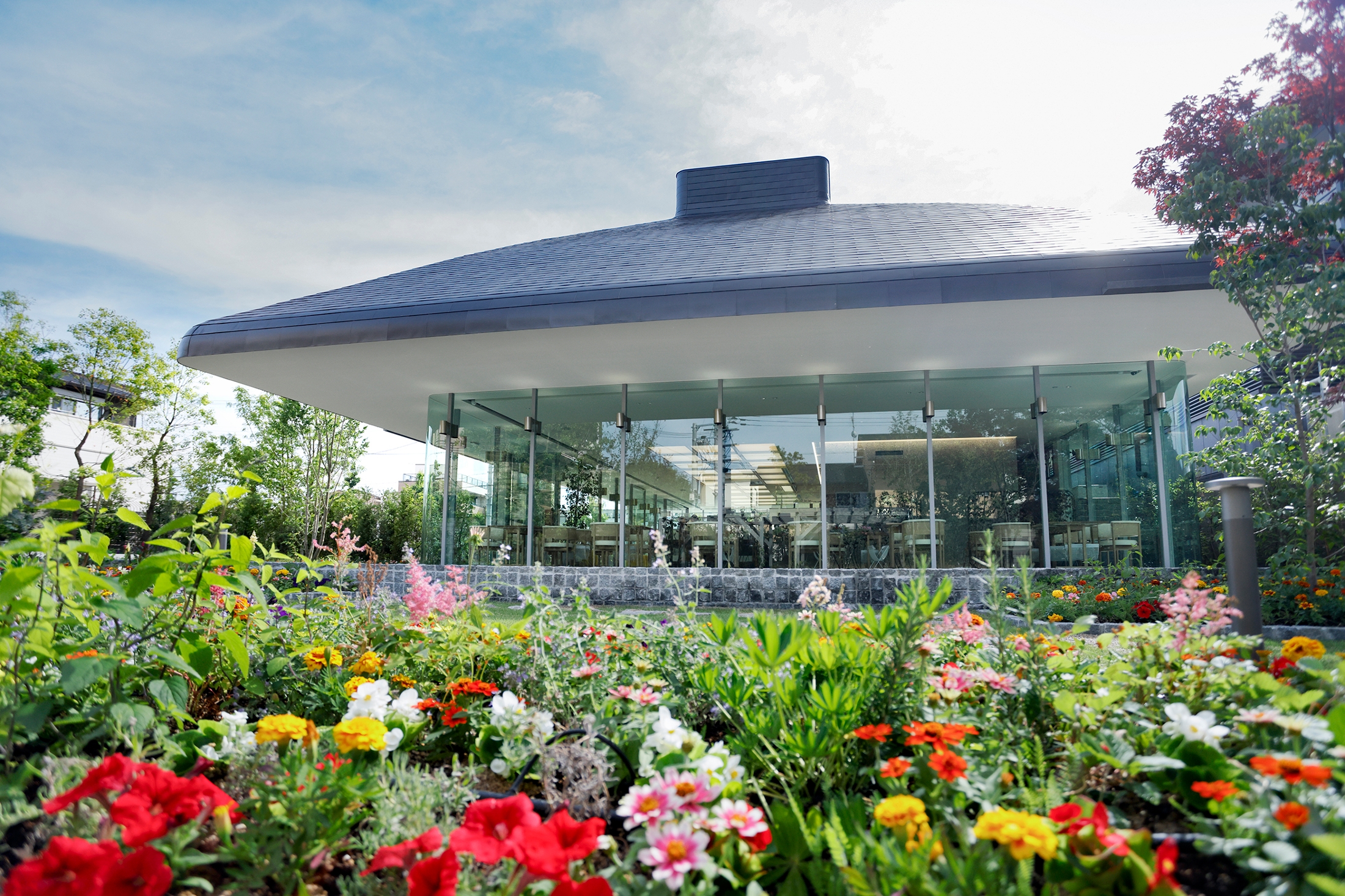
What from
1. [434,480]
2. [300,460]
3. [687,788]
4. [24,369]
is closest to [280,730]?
[687,788]

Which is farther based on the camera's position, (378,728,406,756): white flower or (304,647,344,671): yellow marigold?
(304,647,344,671): yellow marigold

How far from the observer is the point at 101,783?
936 millimetres

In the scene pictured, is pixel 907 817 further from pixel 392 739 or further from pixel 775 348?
pixel 775 348

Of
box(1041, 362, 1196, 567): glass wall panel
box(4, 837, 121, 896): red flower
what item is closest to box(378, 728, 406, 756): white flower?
box(4, 837, 121, 896): red flower

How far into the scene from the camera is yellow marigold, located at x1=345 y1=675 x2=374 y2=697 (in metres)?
1.64

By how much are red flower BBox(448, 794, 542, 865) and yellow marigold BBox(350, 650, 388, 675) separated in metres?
0.95

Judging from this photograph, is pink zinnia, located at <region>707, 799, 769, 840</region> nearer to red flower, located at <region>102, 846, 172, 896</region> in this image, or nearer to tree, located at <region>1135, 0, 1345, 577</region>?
red flower, located at <region>102, 846, 172, 896</region>

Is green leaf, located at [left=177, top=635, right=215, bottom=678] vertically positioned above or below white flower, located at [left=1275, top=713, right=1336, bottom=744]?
above

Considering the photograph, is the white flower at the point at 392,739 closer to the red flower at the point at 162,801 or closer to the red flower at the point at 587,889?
the red flower at the point at 162,801

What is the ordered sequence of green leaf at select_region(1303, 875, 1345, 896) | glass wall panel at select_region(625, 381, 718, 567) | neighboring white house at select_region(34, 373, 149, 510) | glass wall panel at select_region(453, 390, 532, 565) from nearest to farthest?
green leaf at select_region(1303, 875, 1345, 896) < glass wall panel at select_region(625, 381, 718, 567) < glass wall panel at select_region(453, 390, 532, 565) < neighboring white house at select_region(34, 373, 149, 510)

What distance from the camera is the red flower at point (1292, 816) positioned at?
0.80 m

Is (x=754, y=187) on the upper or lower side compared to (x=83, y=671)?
upper

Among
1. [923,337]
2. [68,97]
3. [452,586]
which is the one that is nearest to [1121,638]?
[452,586]

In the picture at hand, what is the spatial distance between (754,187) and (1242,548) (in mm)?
10290
